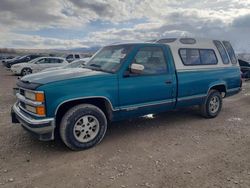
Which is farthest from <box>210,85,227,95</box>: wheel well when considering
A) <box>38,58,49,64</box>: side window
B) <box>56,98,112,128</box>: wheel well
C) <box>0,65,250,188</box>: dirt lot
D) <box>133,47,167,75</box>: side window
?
<box>38,58,49,64</box>: side window

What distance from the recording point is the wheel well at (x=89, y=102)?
13.5 feet

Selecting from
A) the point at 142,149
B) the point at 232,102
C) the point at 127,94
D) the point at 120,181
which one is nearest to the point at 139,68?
the point at 127,94

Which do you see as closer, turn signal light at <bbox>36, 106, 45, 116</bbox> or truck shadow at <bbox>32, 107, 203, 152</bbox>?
turn signal light at <bbox>36, 106, 45, 116</bbox>

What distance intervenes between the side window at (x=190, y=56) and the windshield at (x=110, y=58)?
1.47m

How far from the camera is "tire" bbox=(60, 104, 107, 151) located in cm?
398

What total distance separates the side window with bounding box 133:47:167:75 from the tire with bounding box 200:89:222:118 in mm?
1832

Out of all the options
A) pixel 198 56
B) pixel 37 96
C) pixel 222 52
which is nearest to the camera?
pixel 37 96

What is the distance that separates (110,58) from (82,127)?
163 cm

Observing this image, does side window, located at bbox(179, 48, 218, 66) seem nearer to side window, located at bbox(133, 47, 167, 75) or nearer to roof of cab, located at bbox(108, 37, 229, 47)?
roof of cab, located at bbox(108, 37, 229, 47)

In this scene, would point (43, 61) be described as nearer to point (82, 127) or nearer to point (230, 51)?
point (230, 51)

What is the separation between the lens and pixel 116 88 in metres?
4.32

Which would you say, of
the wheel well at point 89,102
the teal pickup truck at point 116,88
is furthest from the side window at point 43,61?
the wheel well at point 89,102

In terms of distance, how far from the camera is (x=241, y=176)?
337 cm

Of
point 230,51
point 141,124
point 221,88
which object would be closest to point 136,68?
point 141,124
